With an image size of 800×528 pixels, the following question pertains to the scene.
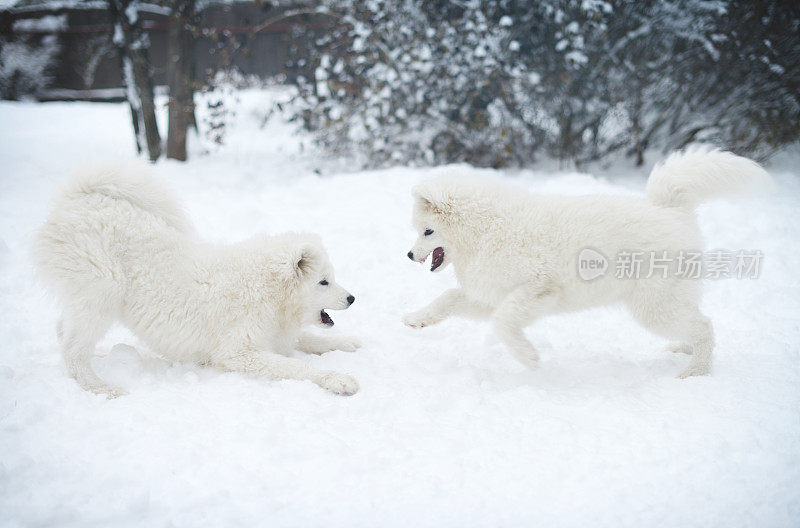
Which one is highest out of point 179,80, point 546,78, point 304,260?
point 546,78

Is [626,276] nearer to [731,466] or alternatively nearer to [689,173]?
[689,173]

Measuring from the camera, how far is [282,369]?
11.1 feet

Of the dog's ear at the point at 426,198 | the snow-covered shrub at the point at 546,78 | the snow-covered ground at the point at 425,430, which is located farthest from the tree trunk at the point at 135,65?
the dog's ear at the point at 426,198

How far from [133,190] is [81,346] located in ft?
3.58

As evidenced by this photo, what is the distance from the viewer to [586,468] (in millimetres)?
2518

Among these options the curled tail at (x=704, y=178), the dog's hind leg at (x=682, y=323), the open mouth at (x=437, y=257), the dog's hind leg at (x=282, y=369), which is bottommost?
the dog's hind leg at (x=282, y=369)

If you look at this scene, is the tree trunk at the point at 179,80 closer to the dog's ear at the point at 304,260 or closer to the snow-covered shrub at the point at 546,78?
the snow-covered shrub at the point at 546,78

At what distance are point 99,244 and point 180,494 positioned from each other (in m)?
1.79

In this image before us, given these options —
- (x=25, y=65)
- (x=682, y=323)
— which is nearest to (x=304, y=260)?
(x=682, y=323)

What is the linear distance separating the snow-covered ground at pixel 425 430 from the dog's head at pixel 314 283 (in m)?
0.39

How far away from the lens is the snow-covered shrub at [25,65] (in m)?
12.0

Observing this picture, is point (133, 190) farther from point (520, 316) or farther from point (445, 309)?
→ point (520, 316)

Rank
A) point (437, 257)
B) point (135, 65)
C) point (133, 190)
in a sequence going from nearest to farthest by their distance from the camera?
point (133, 190)
point (437, 257)
point (135, 65)

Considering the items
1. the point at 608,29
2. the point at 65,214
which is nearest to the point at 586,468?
the point at 65,214
